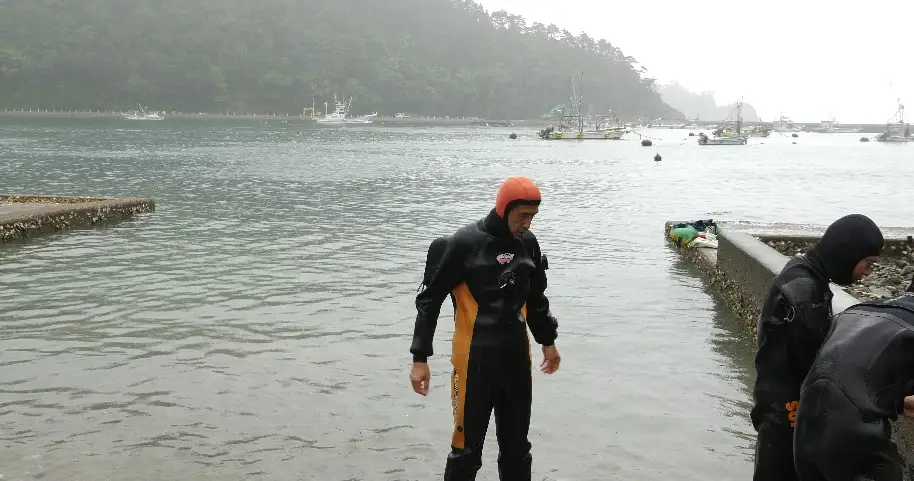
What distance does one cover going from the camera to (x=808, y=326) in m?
3.68

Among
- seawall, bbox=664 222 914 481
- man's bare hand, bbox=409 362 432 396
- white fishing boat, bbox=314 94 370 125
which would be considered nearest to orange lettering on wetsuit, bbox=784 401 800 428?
man's bare hand, bbox=409 362 432 396

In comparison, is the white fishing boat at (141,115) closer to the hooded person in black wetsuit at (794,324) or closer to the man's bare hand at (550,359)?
the man's bare hand at (550,359)

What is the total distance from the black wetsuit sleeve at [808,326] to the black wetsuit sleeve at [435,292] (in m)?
1.75

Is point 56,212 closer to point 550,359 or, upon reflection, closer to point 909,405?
point 550,359

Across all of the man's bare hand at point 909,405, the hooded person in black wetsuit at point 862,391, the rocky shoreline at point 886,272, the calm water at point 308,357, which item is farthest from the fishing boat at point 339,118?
the man's bare hand at point 909,405

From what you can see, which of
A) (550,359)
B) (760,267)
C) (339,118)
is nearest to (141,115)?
(339,118)

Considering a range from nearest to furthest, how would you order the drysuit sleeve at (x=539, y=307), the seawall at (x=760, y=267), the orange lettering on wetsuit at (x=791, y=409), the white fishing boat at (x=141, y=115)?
the orange lettering on wetsuit at (x=791, y=409)
the drysuit sleeve at (x=539, y=307)
the seawall at (x=760, y=267)
the white fishing boat at (x=141, y=115)

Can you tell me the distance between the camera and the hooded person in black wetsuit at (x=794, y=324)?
11.7 ft

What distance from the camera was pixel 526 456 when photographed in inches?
189

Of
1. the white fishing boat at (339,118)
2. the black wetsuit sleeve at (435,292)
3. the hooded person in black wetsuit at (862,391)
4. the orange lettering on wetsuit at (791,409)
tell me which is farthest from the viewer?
the white fishing boat at (339,118)

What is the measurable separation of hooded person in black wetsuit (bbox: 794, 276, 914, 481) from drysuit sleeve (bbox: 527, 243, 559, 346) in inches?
78.8

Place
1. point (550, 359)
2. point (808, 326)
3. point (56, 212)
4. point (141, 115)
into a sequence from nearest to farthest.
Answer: point (808, 326) → point (550, 359) → point (56, 212) → point (141, 115)

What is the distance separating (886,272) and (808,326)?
9975mm

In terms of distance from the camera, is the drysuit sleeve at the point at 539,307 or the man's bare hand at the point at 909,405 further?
the drysuit sleeve at the point at 539,307
